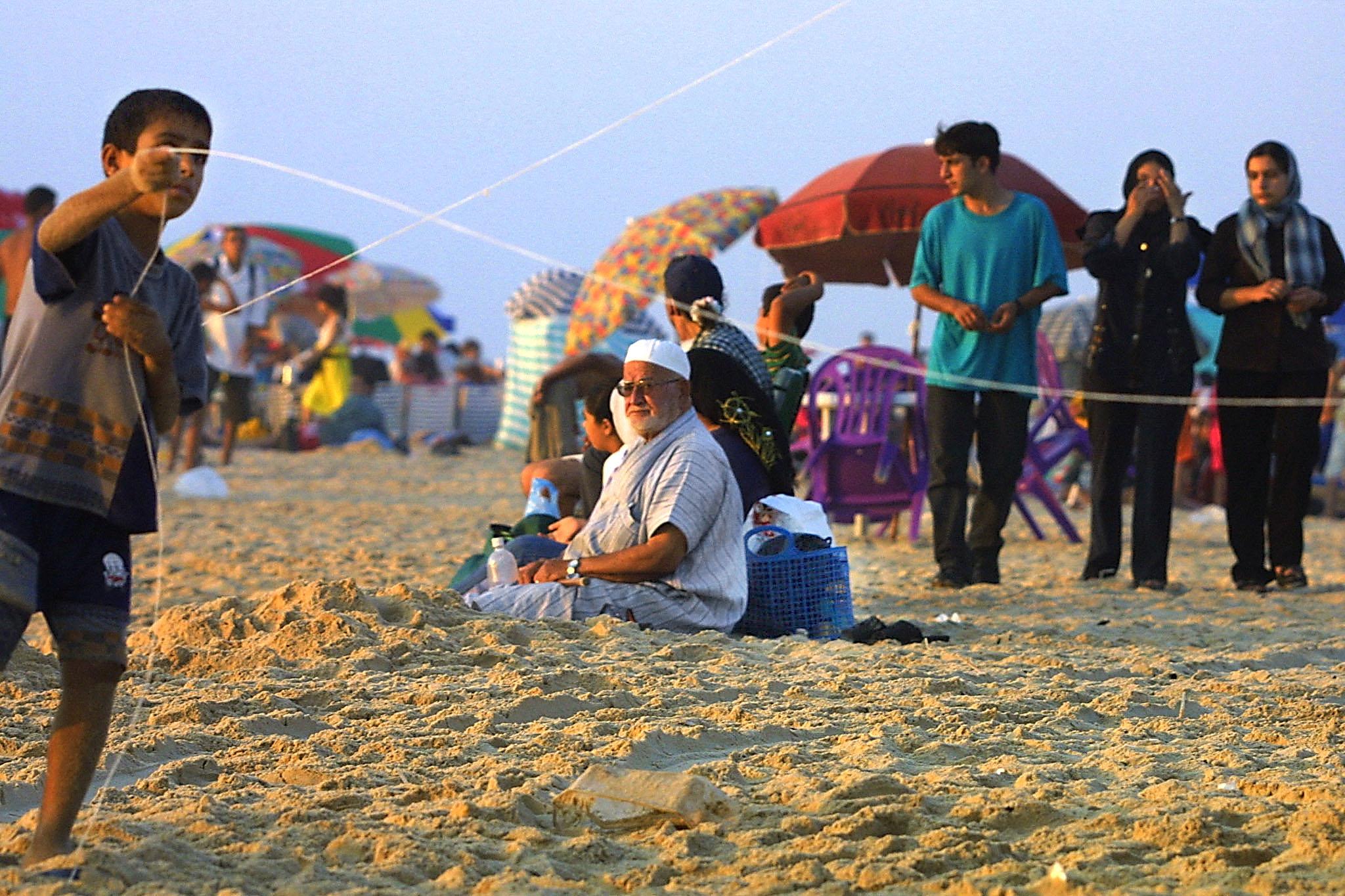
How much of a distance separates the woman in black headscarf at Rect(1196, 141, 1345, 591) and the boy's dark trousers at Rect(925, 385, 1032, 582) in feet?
2.93

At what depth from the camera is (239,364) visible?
12414 mm

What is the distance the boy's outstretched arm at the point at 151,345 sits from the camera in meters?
2.58

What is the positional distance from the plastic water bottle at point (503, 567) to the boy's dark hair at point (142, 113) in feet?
→ 8.94

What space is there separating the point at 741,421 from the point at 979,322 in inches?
59.3

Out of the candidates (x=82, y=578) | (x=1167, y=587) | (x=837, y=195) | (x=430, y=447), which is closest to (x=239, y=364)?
(x=837, y=195)

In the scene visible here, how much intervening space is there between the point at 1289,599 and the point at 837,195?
3963 millimetres

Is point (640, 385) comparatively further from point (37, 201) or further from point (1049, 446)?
point (37, 201)

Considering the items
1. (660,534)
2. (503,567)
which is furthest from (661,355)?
(503,567)

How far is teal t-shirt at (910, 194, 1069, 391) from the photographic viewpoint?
261 inches

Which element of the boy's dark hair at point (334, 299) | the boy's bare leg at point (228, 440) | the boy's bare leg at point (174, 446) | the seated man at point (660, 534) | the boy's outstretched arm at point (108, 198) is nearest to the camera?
the boy's outstretched arm at point (108, 198)

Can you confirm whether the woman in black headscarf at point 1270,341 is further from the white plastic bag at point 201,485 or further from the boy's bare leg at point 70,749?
the white plastic bag at point 201,485

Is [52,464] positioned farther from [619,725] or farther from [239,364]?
[239,364]

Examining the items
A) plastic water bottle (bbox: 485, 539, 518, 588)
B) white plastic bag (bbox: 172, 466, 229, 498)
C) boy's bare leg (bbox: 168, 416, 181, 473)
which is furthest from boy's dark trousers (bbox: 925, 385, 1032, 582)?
boy's bare leg (bbox: 168, 416, 181, 473)

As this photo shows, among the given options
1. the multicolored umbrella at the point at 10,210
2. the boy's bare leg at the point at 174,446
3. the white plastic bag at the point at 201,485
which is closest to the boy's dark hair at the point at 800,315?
the white plastic bag at the point at 201,485
